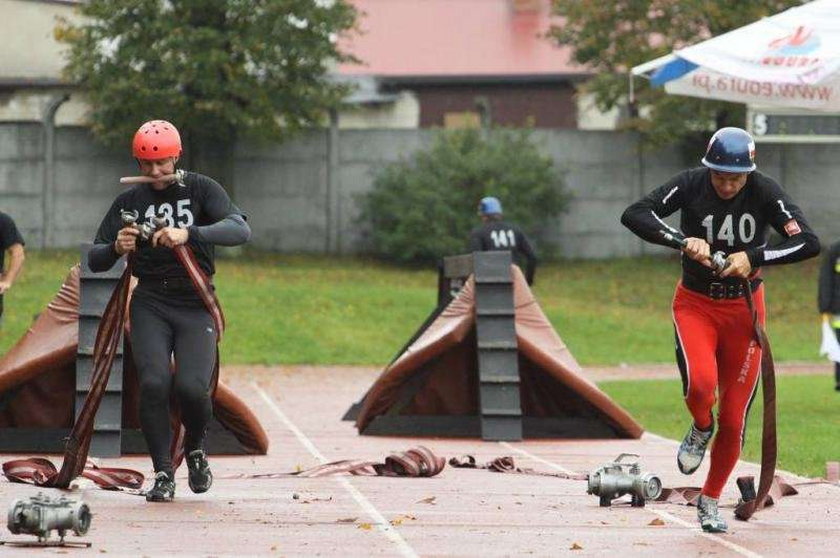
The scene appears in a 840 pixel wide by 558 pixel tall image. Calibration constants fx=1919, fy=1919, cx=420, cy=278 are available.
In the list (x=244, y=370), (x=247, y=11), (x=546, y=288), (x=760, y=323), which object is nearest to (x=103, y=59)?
(x=247, y=11)

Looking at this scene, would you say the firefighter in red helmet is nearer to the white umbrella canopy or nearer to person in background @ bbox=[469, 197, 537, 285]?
the white umbrella canopy

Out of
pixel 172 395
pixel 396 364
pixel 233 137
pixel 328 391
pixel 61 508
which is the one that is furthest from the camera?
pixel 233 137

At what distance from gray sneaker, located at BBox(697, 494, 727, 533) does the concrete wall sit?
27398 millimetres

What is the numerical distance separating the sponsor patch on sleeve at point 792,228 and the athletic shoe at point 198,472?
3297 millimetres

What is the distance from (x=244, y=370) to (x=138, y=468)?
13.4m

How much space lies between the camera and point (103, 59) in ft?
122

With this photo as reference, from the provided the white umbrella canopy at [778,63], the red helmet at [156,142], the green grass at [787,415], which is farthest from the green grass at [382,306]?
the red helmet at [156,142]

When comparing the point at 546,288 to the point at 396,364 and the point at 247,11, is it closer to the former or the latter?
the point at 247,11

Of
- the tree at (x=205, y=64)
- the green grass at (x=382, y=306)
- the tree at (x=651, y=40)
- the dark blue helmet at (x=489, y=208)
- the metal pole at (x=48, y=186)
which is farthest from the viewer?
the tree at (x=651, y=40)

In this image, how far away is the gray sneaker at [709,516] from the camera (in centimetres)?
907

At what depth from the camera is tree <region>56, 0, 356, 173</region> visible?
3638 centimetres

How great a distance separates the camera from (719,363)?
972 cm

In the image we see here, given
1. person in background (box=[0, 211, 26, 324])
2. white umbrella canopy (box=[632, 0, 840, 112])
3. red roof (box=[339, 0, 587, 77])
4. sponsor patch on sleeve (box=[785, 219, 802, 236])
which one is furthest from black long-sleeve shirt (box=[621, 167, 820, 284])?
red roof (box=[339, 0, 587, 77])

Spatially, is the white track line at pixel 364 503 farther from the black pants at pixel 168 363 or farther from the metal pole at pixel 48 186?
the metal pole at pixel 48 186
